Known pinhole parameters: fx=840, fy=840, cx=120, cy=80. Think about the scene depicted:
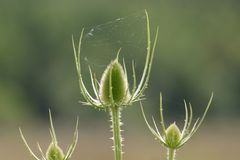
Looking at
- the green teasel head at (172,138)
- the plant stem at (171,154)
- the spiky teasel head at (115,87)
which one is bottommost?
the plant stem at (171,154)

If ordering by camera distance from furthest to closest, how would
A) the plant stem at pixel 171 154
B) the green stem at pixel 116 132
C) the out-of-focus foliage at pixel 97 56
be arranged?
the out-of-focus foliage at pixel 97 56 → the plant stem at pixel 171 154 → the green stem at pixel 116 132

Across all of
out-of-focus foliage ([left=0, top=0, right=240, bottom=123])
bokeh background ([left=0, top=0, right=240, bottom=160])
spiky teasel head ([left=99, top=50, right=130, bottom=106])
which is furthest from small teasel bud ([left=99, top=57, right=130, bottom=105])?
out-of-focus foliage ([left=0, top=0, right=240, bottom=123])

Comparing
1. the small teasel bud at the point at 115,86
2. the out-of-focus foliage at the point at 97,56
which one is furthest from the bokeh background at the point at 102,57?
the small teasel bud at the point at 115,86

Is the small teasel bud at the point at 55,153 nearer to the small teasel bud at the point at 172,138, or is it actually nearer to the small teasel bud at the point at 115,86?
the small teasel bud at the point at 115,86

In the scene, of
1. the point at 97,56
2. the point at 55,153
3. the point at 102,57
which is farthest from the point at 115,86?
the point at 97,56

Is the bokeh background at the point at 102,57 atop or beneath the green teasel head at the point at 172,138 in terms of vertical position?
atop

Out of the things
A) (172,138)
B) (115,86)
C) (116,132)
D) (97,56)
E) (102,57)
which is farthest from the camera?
(97,56)

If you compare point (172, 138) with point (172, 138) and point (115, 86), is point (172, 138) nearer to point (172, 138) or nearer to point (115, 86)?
point (172, 138)

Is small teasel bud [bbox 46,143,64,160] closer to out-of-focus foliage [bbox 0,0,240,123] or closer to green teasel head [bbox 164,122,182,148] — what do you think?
green teasel head [bbox 164,122,182,148]
